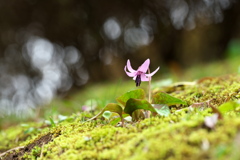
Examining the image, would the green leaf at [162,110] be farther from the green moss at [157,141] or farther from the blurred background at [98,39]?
the blurred background at [98,39]

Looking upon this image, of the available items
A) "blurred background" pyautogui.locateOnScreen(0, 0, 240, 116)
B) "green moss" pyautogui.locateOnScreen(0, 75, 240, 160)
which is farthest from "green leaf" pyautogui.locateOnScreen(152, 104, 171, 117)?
"blurred background" pyautogui.locateOnScreen(0, 0, 240, 116)

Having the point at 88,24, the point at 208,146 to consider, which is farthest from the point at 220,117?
the point at 88,24

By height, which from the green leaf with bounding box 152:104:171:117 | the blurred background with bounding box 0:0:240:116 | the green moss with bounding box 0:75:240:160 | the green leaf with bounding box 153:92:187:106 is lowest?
the green moss with bounding box 0:75:240:160

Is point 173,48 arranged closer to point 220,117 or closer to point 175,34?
point 175,34

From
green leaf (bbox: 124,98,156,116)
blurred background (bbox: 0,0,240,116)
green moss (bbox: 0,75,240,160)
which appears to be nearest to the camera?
green moss (bbox: 0,75,240,160)

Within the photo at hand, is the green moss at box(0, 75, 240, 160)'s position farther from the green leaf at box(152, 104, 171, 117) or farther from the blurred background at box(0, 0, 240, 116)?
the blurred background at box(0, 0, 240, 116)

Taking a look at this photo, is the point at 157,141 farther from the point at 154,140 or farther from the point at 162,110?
the point at 162,110

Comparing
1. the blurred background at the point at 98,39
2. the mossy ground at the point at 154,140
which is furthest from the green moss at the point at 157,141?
the blurred background at the point at 98,39
